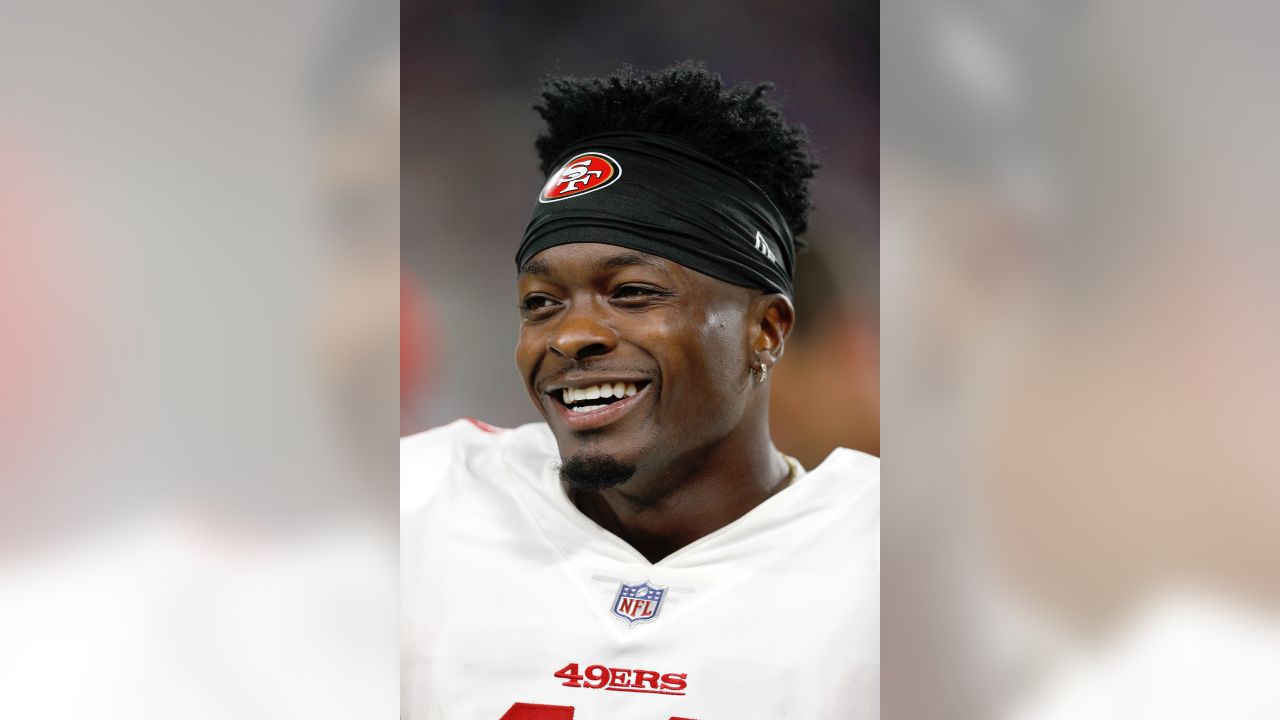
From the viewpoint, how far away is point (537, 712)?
1609mm

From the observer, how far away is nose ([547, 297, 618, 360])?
5.12ft

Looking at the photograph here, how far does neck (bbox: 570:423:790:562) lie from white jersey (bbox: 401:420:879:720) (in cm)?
2

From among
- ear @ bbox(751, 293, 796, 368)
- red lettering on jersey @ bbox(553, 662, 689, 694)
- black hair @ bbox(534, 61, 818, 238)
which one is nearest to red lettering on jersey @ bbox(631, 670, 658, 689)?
red lettering on jersey @ bbox(553, 662, 689, 694)

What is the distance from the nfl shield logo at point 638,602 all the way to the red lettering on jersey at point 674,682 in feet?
0.30

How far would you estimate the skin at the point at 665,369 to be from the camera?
1.55m

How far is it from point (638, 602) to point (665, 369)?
37cm

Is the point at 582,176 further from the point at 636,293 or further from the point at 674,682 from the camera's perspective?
the point at 674,682

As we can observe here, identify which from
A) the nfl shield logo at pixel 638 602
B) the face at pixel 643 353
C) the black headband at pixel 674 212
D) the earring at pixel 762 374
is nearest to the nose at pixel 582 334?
the face at pixel 643 353
